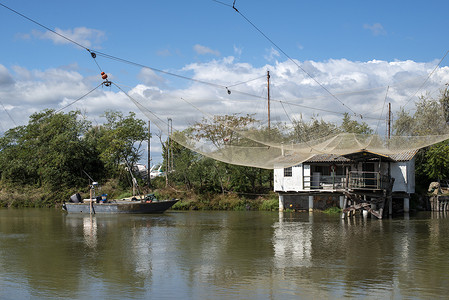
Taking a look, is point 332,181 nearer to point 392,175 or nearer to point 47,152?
point 392,175

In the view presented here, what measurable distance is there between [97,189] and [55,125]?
8014 mm

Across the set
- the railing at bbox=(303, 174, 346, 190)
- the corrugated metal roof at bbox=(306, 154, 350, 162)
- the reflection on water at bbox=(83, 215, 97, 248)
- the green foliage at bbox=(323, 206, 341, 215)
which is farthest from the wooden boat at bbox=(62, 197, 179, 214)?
the green foliage at bbox=(323, 206, 341, 215)

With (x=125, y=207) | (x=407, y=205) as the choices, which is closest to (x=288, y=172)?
(x=407, y=205)

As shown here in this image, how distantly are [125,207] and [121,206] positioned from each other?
0.85 feet

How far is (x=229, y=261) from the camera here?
13.0 meters

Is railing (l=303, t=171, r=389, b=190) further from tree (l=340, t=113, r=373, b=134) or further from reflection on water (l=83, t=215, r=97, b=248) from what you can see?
reflection on water (l=83, t=215, r=97, b=248)

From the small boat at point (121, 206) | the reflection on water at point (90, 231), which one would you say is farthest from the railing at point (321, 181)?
the reflection on water at point (90, 231)

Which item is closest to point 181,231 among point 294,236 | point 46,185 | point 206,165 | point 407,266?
point 294,236

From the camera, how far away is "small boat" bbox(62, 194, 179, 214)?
30219mm

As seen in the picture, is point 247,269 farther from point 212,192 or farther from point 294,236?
point 212,192

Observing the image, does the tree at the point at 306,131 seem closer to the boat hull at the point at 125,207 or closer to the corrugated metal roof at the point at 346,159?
the corrugated metal roof at the point at 346,159

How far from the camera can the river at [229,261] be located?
986 cm

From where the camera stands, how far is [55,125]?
43375 millimetres

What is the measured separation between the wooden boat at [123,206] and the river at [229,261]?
7.89 m
